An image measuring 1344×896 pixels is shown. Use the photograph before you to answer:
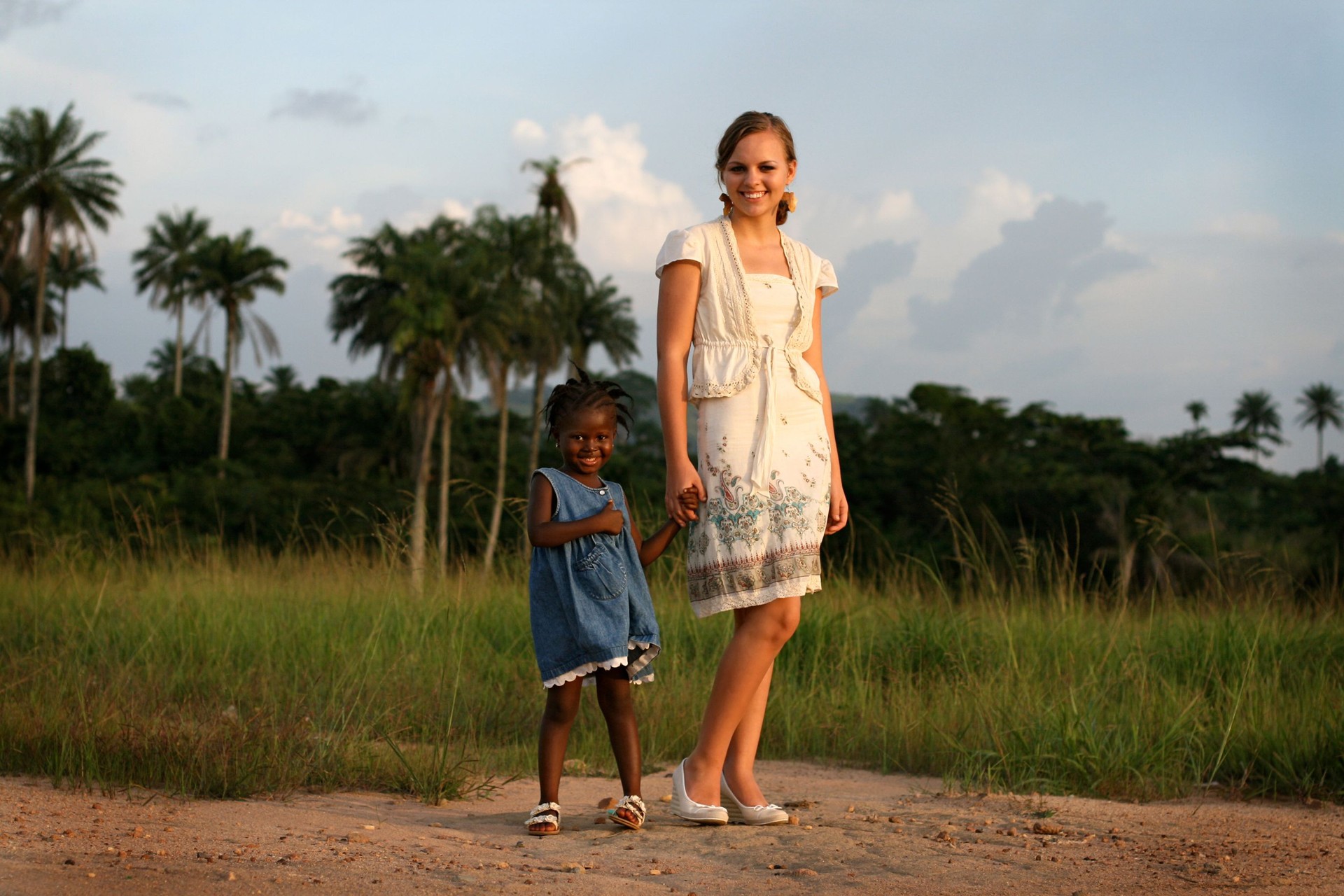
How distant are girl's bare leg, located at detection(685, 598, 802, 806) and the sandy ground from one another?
13 centimetres

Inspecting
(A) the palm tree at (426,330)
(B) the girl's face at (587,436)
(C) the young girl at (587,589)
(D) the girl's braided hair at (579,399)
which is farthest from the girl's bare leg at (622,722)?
(A) the palm tree at (426,330)

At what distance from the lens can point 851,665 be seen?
6012 millimetres

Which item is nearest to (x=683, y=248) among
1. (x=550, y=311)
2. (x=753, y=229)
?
(x=753, y=229)

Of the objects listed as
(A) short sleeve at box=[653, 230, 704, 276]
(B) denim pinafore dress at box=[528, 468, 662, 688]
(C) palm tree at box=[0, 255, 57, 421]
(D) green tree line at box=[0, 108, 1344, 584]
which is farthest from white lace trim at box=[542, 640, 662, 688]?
(C) palm tree at box=[0, 255, 57, 421]

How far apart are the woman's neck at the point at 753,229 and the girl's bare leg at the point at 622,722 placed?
1.28 metres

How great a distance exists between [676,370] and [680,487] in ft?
1.09

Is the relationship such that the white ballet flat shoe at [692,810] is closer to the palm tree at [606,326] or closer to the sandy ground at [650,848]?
the sandy ground at [650,848]

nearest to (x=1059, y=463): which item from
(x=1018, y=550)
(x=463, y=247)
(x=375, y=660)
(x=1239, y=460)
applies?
(x=1239, y=460)

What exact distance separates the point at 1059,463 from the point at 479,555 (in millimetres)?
30384

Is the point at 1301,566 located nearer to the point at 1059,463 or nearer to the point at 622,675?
the point at 622,675

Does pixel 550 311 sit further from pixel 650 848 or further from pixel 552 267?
pixel 650 848

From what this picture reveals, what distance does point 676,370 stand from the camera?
3.42m

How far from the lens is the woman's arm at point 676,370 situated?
3357 millimetres

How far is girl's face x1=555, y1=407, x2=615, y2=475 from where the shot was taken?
3.37 m
